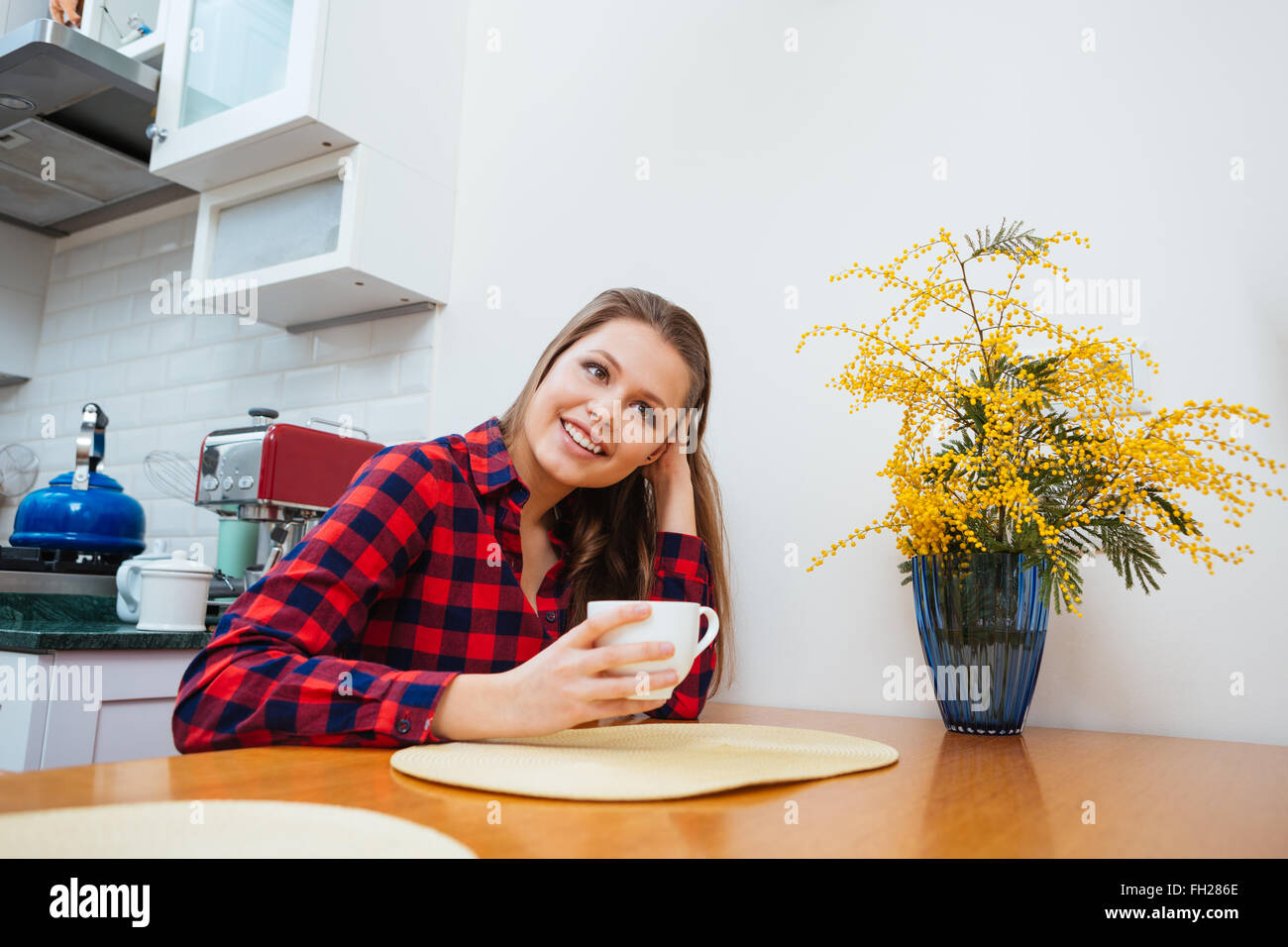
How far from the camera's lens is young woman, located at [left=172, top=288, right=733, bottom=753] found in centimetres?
77

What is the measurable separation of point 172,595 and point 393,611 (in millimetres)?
686

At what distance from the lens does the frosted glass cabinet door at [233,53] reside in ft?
6.07

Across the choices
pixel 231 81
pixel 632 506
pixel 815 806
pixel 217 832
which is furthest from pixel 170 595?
pixel 815 806

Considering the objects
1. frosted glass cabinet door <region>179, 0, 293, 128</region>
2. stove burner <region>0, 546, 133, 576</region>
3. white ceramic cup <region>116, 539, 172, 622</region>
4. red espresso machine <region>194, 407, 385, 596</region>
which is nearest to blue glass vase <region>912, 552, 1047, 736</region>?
red espresso machine <region>194, 407, 385, 596</region>

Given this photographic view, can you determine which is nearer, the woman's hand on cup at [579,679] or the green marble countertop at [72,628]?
the woman's hand on cup at [579,679]

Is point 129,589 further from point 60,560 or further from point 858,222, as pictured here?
point 858,222

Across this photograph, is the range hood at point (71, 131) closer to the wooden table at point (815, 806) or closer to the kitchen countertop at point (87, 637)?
the kitchen countertop at point (87, 637)

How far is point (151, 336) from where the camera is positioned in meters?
2.54

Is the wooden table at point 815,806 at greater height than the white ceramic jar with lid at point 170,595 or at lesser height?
lesser

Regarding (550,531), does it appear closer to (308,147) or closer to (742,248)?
(742,248)

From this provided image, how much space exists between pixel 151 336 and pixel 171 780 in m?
2.29

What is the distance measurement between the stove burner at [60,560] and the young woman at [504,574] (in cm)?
117

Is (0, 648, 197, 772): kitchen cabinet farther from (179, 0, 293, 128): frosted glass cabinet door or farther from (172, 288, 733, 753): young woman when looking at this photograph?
(179, 0, 293, 128): frosted glass cabinet door

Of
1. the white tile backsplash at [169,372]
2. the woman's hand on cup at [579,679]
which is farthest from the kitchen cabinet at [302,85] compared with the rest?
the woman's hand on cup at [579,679]
